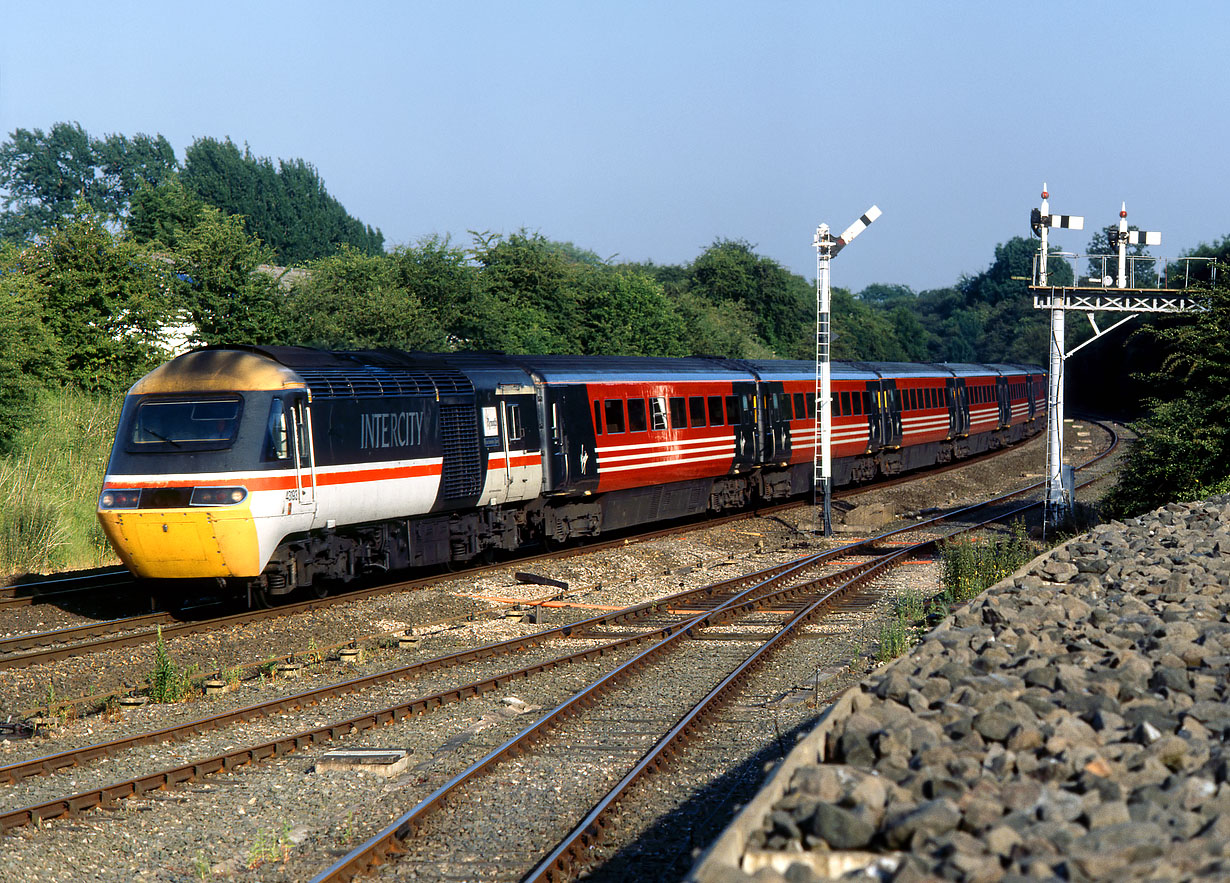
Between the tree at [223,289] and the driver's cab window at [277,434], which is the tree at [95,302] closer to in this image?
the tree at [223,289]

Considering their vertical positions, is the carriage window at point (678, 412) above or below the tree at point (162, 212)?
below

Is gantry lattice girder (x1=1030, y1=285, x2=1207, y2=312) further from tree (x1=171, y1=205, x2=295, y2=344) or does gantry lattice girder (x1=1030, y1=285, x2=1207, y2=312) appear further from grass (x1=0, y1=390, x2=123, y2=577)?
grass (x1=0, y1=390, x2=123, y2=577)

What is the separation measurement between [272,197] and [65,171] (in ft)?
57.6

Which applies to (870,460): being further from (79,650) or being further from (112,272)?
(79,650)

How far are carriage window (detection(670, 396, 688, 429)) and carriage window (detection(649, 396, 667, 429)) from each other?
0.25 meters

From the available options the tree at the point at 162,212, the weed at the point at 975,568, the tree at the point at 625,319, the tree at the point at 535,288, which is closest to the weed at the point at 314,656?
the weed at the point at 975,568

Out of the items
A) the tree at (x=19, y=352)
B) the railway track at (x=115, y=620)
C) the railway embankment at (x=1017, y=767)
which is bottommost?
the railway track at (x=115, y=620)

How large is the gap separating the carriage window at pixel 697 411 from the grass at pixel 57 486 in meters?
10.5

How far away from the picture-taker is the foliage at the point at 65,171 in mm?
94312

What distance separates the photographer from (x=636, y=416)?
2159cm

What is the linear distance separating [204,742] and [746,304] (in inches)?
3095

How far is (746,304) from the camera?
283 feet

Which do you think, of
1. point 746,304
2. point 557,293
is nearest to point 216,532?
point 557,293

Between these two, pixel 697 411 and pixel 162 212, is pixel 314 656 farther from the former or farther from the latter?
pixel 162 212
